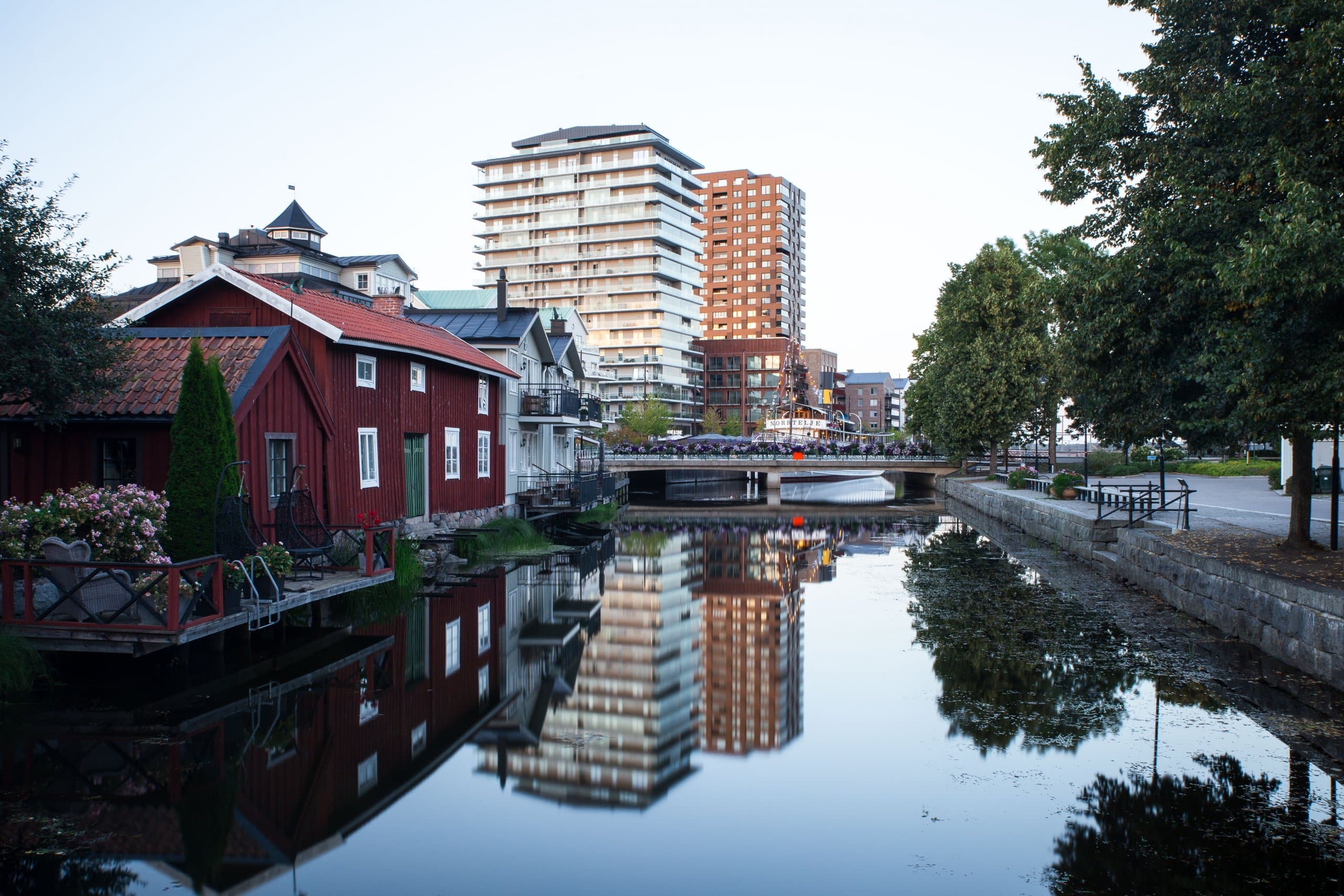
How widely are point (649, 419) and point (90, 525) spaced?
88885 mm

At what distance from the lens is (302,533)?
1806 cm

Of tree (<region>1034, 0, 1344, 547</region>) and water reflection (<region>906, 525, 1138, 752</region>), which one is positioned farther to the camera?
tree (<region>1034, 0, 1344, 547</region>)

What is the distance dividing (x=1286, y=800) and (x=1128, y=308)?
12.2 m

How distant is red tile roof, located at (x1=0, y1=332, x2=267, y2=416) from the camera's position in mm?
17203

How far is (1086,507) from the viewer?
3462cm

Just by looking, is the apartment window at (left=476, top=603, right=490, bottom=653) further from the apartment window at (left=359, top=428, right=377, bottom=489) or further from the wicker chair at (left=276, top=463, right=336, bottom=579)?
the apartment window at (left=359, top=428, right=377, bottom=489)

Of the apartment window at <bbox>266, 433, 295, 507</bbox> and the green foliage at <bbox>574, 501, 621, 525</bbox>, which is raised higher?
the apartment window at <bbox>266, 433, 295, 507</bbox>

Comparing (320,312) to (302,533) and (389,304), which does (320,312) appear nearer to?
(302,533)

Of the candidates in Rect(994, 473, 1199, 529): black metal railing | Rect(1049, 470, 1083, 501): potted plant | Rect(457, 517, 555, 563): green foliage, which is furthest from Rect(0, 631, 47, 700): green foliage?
Rect(1049, 470, 1083, 501): potted plant

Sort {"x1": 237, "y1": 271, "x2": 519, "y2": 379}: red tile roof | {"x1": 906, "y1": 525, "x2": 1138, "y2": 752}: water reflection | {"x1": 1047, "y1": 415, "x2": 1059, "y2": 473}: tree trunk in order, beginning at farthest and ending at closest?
{"x1": 1047, "y1": 415, "x2": 1059, "y2": 473}: tree trunk
{"x1": 237, "y1": 271, "x2": 519, "y2": 379}: red tile roof
{"x1": 906, "y1": 525, "x2": 1138, "y2": 752}: water reflection

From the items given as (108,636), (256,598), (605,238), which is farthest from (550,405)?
(605,238)

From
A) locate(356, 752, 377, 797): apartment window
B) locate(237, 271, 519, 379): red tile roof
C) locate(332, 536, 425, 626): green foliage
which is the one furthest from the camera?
locate(237, 271, 519, 379): red tile roof

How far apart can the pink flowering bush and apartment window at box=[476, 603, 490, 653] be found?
5.22 meters

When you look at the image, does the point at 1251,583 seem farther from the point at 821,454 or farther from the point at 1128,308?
the point at 821,454
